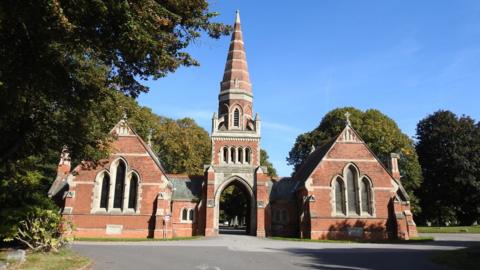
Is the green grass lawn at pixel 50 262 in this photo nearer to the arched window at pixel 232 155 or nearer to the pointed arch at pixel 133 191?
the pointed arch at pixel 133 191

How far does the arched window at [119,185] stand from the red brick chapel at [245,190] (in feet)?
0.28

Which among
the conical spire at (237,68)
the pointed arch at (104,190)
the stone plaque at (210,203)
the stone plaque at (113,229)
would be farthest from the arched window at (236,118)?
the stone plaque at (113,229)

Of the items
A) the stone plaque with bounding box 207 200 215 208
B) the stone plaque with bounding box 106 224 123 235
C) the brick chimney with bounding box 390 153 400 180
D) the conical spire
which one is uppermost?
the conical spire

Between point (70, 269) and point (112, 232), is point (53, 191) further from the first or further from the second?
point (70, 269)

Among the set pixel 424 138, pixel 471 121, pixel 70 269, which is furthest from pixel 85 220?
pixel 471 121

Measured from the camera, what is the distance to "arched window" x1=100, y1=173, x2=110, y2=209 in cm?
3397

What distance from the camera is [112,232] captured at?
3269cm

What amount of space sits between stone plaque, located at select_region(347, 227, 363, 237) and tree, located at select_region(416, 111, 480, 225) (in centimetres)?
2435

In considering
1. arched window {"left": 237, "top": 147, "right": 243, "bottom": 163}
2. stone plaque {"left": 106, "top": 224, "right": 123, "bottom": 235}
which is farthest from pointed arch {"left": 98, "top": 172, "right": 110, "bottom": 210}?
arched window {"left": 237, "top": 147, "right": 243, "bottom": 163}

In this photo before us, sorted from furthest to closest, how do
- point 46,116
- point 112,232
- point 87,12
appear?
point 112,232, point 46,116, point 87,12

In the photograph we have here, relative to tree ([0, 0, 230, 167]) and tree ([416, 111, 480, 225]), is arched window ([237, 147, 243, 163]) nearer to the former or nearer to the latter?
tree ([0, 0, 230, 167])

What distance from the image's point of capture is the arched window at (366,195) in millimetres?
34053

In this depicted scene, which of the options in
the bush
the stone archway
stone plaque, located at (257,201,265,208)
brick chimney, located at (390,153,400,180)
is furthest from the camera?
brick chimney, located at (390,153,400,180)

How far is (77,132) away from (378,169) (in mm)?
25866
